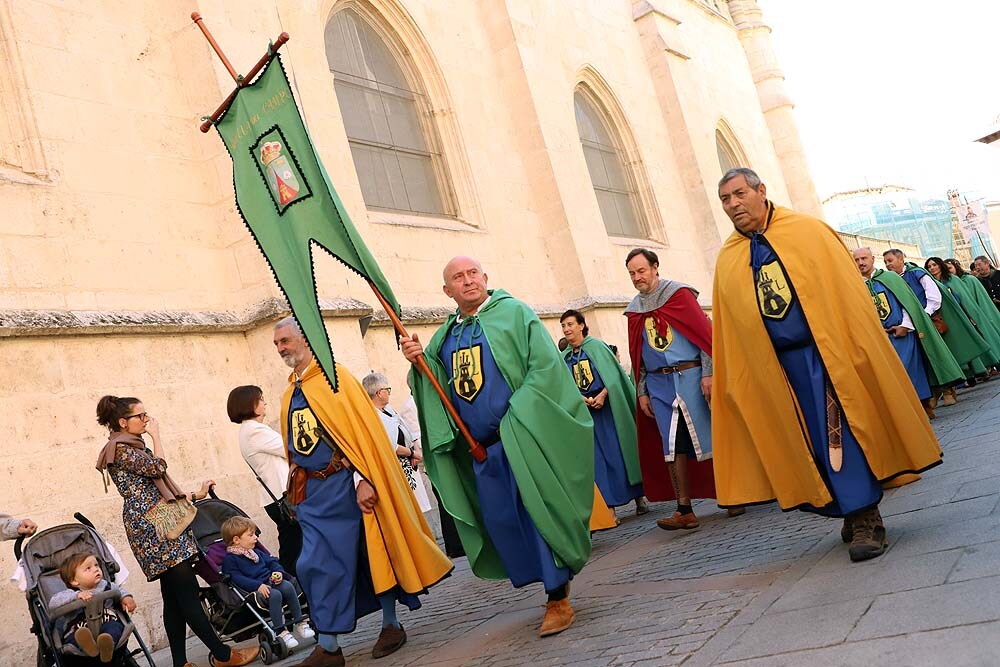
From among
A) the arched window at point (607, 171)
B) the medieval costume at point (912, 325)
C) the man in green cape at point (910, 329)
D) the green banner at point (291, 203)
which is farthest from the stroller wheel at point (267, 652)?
the arched window at point (607, 171)

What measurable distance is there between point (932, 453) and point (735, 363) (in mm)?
992

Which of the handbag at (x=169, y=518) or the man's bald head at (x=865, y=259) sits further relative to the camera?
the man's bald head at (x=865, y=259)

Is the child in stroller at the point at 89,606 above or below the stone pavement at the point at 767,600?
above

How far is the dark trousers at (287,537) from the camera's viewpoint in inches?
273

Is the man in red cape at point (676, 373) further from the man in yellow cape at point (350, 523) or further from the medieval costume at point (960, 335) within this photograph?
the medieval costume at point (960, 335)

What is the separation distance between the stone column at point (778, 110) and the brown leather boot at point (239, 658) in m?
22.8

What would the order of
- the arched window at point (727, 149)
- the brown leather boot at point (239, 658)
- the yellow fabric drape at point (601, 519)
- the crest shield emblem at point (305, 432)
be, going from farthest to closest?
the arched window at point (727, 149), the yellow fabric drape at point (601, 519), the brown leather boot at point (239, 658), the crest shield emblem at point (305, 432)

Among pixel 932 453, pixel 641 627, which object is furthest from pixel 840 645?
pixel 932 453

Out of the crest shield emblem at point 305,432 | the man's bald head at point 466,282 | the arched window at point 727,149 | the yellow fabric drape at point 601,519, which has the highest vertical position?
the arched window at point 727,149

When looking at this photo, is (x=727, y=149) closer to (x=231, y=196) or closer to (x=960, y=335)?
(x=960, y=335)

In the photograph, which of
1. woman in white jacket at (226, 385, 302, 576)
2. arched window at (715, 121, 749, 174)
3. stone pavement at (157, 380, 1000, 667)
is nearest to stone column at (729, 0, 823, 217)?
arched window at (715, 121, 749, 174)

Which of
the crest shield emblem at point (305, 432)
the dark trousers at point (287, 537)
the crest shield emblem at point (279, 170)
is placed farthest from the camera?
the dark trousers at point (287, 537)

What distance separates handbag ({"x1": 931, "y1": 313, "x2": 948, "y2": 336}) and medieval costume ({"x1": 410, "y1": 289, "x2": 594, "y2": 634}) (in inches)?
306

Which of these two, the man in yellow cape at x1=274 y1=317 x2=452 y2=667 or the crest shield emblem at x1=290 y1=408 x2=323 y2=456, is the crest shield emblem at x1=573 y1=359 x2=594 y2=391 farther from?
the crest shield emblem at x1=290 y1=408 x2=323 y2=456
